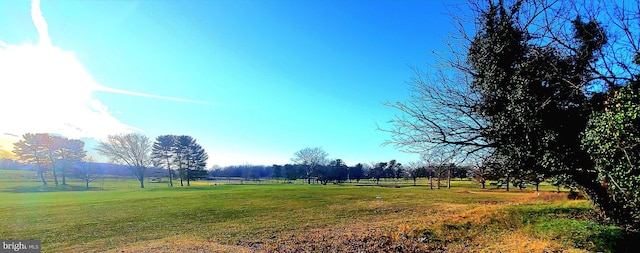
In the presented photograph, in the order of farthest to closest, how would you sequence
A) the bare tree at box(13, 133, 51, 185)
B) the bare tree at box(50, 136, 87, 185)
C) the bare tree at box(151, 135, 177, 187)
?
the bare tree at box(151, 135, 177, 187) < the bare tree at box(50, 136, 87, 185) < the bare tree at box(13, 133, 51, 185)

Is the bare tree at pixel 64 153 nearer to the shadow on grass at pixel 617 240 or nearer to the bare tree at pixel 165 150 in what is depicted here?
the bare tree at pixel 165 150

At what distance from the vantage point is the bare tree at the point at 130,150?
51.6m

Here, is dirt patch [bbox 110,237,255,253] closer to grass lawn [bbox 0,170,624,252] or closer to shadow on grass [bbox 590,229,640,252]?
grass lawn [bbox 0,170,624,252]

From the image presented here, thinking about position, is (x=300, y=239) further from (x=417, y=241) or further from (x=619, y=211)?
(x=619, y=211)

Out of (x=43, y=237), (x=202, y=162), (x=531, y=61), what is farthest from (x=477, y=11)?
(x=202, y=162)

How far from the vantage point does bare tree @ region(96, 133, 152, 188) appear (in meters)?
51.6

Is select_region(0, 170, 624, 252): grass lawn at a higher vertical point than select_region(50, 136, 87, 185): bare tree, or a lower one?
lower

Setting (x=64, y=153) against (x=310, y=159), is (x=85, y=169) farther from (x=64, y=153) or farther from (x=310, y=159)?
(x=310, y=159)

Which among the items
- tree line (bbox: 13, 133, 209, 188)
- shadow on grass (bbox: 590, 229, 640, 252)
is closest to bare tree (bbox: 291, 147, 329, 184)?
tree line (bbox: 13, 133, 209, 188)

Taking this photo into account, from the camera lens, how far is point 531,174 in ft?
31.2

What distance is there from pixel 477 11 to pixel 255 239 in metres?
11.7

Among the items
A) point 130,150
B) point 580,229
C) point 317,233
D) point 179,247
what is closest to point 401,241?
point 317,233

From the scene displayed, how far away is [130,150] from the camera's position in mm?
53500

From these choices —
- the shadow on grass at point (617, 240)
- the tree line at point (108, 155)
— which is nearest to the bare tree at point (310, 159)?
the tree line at point (108, 155)
